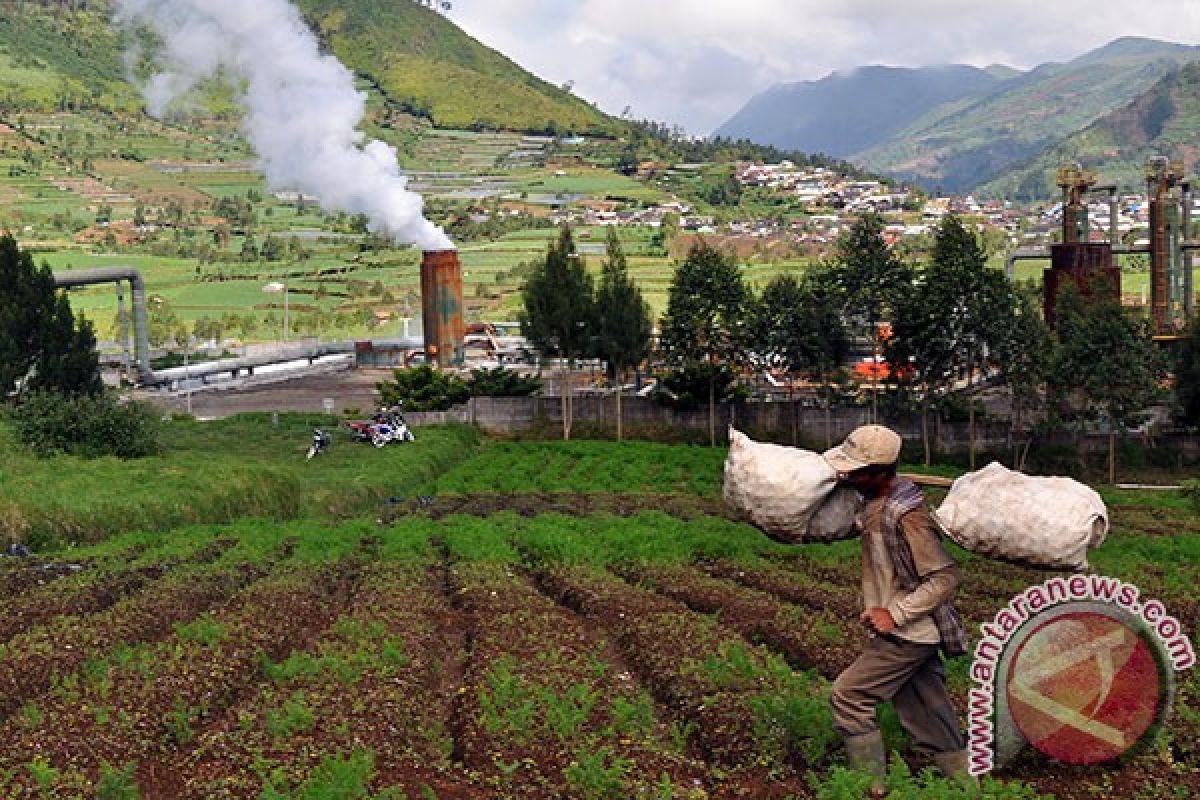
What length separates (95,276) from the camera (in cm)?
7781

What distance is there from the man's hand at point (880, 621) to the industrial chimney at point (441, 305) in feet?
209

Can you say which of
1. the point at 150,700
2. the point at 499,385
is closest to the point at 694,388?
the point at 499,385

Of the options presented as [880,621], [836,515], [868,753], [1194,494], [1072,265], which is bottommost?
[1194,494]

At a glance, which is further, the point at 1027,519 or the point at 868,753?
the point at 868,753

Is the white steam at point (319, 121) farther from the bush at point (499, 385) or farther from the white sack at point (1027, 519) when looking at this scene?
the white sack at point (1027, 519)

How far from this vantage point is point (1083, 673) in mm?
8531

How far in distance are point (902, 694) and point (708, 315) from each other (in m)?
44.8

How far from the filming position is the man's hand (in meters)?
8.52

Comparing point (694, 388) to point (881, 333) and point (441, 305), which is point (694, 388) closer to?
point (881, 333)

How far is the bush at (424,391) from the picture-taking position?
5650 cm

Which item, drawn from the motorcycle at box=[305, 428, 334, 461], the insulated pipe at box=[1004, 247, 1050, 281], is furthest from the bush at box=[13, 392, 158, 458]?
the insulated pipe at box=[1004, 247, 1050, 281]

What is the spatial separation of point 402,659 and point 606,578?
593 cm

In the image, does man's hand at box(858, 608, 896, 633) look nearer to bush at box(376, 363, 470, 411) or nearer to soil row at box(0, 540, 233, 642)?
soil row at box(0, 540, 233, 642)

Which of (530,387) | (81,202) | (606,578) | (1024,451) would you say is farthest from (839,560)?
(81,202)
